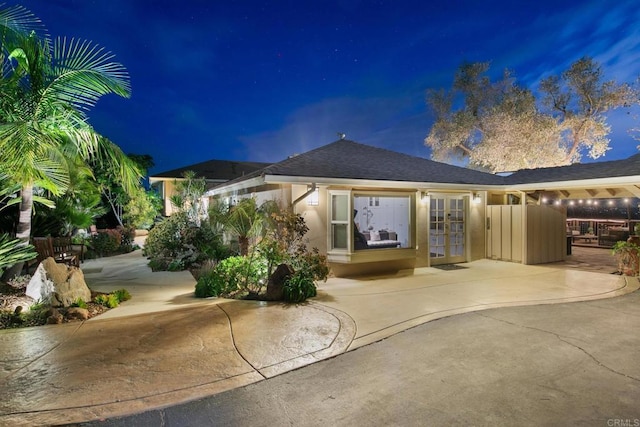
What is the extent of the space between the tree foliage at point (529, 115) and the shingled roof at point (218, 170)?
15.8m

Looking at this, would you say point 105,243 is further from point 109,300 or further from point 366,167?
point 366,167

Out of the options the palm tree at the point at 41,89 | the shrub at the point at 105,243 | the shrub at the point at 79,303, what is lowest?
the shrub at the point at 79,303

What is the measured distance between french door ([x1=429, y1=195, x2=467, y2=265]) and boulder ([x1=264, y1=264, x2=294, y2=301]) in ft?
20.5

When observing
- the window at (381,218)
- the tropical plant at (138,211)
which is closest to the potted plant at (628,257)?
the window at (381,218)

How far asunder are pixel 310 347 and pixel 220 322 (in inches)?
70.1

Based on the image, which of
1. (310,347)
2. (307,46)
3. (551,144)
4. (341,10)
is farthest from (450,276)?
(307,46)

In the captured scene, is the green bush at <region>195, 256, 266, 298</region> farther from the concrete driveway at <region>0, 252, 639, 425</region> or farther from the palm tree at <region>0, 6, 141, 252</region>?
the palm tree at <region>0, 6, 141, 252</region>

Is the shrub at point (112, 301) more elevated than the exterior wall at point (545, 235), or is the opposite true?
the exterior wall at point (545, 235)

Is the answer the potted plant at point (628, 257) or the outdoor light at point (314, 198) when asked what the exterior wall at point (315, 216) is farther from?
the potted plant at point (628, 257)

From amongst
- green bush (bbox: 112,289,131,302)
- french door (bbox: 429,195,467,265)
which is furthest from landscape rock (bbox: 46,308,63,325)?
french door (bbox: 429,195,467,265)

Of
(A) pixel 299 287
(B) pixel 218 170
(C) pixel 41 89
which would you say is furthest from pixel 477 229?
(B) pixel 218 170

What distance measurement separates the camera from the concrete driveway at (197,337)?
361cm

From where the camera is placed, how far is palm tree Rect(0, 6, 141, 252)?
19.5ft

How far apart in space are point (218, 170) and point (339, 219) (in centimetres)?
Result: 2006
